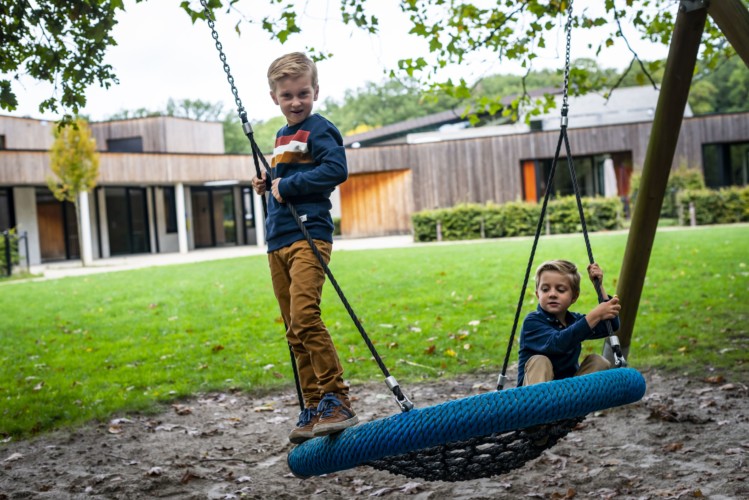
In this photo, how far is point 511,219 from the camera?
25.2 metres

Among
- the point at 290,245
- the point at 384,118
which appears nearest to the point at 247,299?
the point at 290,245

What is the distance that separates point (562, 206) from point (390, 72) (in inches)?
704

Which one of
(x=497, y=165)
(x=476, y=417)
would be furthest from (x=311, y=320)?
(x=497, y=165)

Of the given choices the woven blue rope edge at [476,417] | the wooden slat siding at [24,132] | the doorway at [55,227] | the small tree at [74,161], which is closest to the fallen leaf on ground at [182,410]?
the woven blue rope edge at [476,417]

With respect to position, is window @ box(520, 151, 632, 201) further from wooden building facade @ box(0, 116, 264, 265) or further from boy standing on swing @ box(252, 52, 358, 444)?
boy standing on swing @ box(252, 52, 358, 444)

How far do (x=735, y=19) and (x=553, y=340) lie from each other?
2.27 meters

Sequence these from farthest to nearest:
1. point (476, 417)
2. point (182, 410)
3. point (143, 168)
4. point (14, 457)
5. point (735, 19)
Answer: point (143, 168)
point (182, 410)
point (14, 457)
point (735, 19)
point (476, 417)

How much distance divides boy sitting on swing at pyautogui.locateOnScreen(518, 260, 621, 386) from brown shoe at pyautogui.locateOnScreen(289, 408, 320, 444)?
0.91 metres

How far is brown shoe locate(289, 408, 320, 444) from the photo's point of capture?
3.04 metres

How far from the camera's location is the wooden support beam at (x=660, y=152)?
4.54 m

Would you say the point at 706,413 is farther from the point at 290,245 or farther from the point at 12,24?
the point at 12,24

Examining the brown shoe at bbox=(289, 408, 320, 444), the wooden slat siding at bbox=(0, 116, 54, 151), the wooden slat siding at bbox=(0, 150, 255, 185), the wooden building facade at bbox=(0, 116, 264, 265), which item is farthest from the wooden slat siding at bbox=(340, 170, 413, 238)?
the brown shoe at bbox=(289, 408, 320, 444)

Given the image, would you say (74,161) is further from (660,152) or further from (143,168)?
(660,152)

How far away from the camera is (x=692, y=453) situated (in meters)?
4.53
